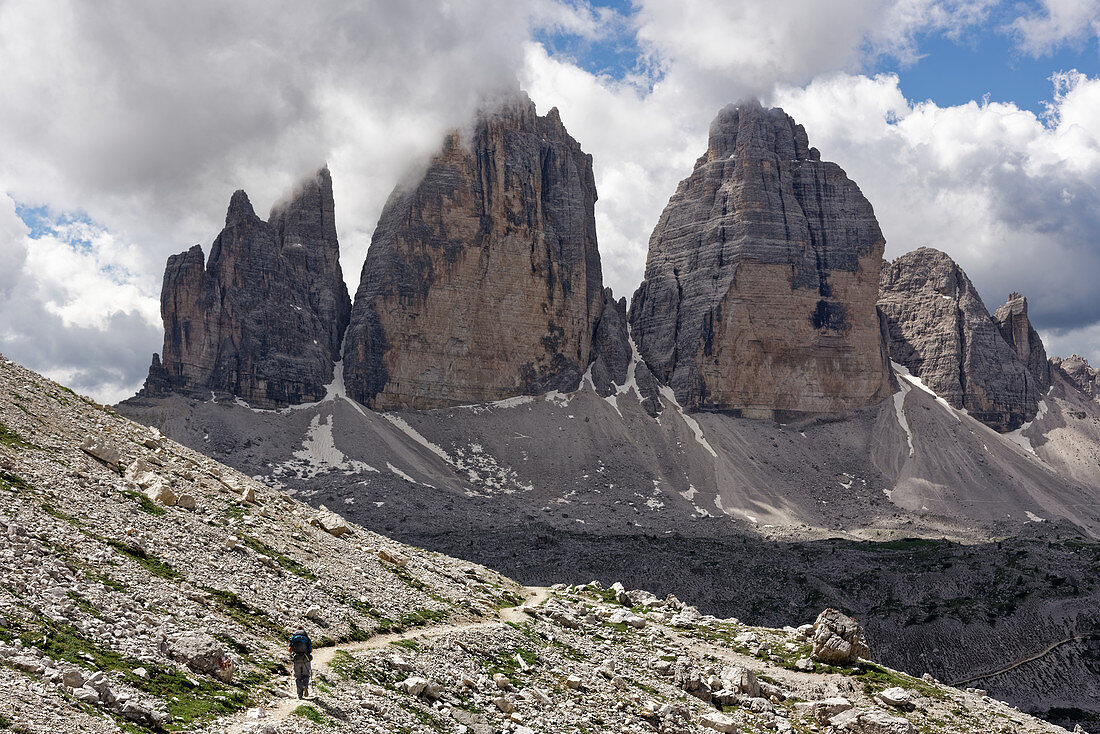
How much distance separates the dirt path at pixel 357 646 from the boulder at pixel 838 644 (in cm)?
1337

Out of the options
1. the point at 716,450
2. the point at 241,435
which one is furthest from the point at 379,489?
the point at 716,450

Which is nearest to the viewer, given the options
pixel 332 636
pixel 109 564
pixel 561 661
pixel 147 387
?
pixel 109 564

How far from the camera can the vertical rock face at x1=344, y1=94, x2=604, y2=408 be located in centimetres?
18650

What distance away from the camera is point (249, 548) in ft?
99.9

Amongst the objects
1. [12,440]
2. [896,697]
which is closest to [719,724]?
[896,697]

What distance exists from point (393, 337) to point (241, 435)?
128 feet

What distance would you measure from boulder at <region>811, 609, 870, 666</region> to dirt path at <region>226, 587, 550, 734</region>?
1337 cm

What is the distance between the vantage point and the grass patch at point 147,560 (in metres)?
25.2

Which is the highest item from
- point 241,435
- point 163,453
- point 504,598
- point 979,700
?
point 241,435

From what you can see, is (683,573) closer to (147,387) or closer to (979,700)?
(979,700)

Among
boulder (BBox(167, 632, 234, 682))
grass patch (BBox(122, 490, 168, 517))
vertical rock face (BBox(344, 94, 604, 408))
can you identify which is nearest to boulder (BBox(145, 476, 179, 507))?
grass patch (BBox(122, 490, 168, 517))

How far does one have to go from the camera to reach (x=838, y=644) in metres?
43.0

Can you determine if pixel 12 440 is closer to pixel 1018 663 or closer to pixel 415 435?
pixel 1018 663

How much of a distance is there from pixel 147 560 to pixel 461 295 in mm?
167021
